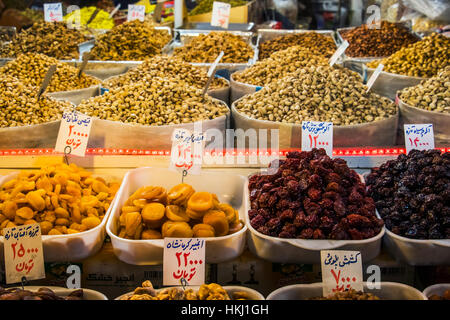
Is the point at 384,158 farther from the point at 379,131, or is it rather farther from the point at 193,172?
the point at 193,172

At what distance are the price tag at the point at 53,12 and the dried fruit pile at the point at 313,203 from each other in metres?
2.95

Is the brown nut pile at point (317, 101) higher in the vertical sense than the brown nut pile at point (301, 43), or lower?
lower

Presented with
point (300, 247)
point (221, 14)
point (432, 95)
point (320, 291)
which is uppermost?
point (221, 14)

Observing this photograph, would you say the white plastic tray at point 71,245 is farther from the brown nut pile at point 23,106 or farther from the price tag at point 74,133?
the brown nut pile at point 23,106

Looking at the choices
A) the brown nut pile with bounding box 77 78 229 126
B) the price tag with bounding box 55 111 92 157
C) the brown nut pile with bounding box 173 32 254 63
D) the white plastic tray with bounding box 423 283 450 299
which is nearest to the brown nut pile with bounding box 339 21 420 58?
the brown nut pile with bounding box 173 32 254 63

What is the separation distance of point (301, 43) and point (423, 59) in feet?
3.59

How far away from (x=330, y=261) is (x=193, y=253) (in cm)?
38

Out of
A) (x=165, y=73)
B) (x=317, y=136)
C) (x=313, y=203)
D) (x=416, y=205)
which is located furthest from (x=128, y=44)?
(x=416, y=205)

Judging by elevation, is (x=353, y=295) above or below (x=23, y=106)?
below

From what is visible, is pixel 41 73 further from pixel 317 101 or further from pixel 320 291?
pixel 320 291

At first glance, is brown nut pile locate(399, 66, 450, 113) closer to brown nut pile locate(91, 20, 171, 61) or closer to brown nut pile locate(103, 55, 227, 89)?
brown nut pile locate(103, 55, 227, 89)

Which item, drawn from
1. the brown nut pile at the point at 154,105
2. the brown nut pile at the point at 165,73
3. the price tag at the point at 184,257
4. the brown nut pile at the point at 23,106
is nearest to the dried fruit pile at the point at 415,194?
the price tag at the point at 184,257

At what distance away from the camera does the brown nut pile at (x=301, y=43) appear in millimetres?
3531

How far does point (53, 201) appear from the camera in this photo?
1.46m
